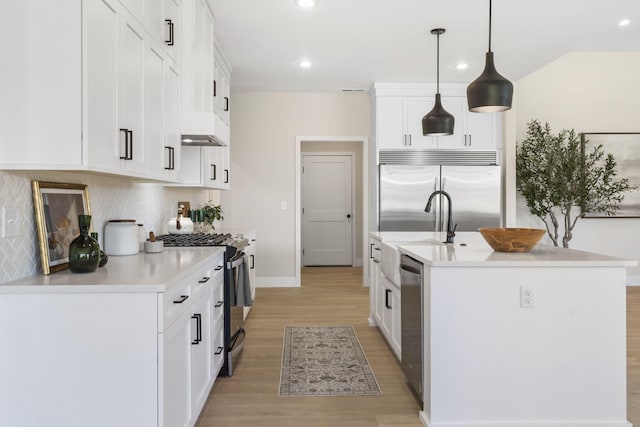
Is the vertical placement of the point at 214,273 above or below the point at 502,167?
below

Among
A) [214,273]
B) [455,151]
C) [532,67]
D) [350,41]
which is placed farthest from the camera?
[455,151]

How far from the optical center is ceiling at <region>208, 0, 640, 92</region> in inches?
135

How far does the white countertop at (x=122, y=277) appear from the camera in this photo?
1650mm

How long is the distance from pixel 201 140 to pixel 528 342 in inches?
98.9

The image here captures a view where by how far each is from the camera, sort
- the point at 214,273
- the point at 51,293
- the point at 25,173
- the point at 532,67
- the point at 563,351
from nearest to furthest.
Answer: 1. the point at 51,293
2. the point at 25,173
3. the point at 563,351
4. the point at 214,273
5. the point at 532,67

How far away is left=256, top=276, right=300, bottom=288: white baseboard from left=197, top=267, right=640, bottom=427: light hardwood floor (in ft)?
3.42

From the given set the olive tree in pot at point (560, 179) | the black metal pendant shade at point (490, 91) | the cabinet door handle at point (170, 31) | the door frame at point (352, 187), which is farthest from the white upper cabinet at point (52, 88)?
the door frame at point (352, 187)

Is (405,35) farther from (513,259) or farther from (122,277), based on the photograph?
(122,277)

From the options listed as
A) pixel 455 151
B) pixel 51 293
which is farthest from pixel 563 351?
pixel 455 151

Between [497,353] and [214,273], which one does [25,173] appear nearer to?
[214,273]

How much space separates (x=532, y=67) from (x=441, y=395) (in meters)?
4.02

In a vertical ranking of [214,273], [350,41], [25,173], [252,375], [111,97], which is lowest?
[252,375]

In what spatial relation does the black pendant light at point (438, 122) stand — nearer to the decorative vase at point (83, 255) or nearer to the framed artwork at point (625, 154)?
the decorative vase at point (83, 255)

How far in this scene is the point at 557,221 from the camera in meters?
6.08
